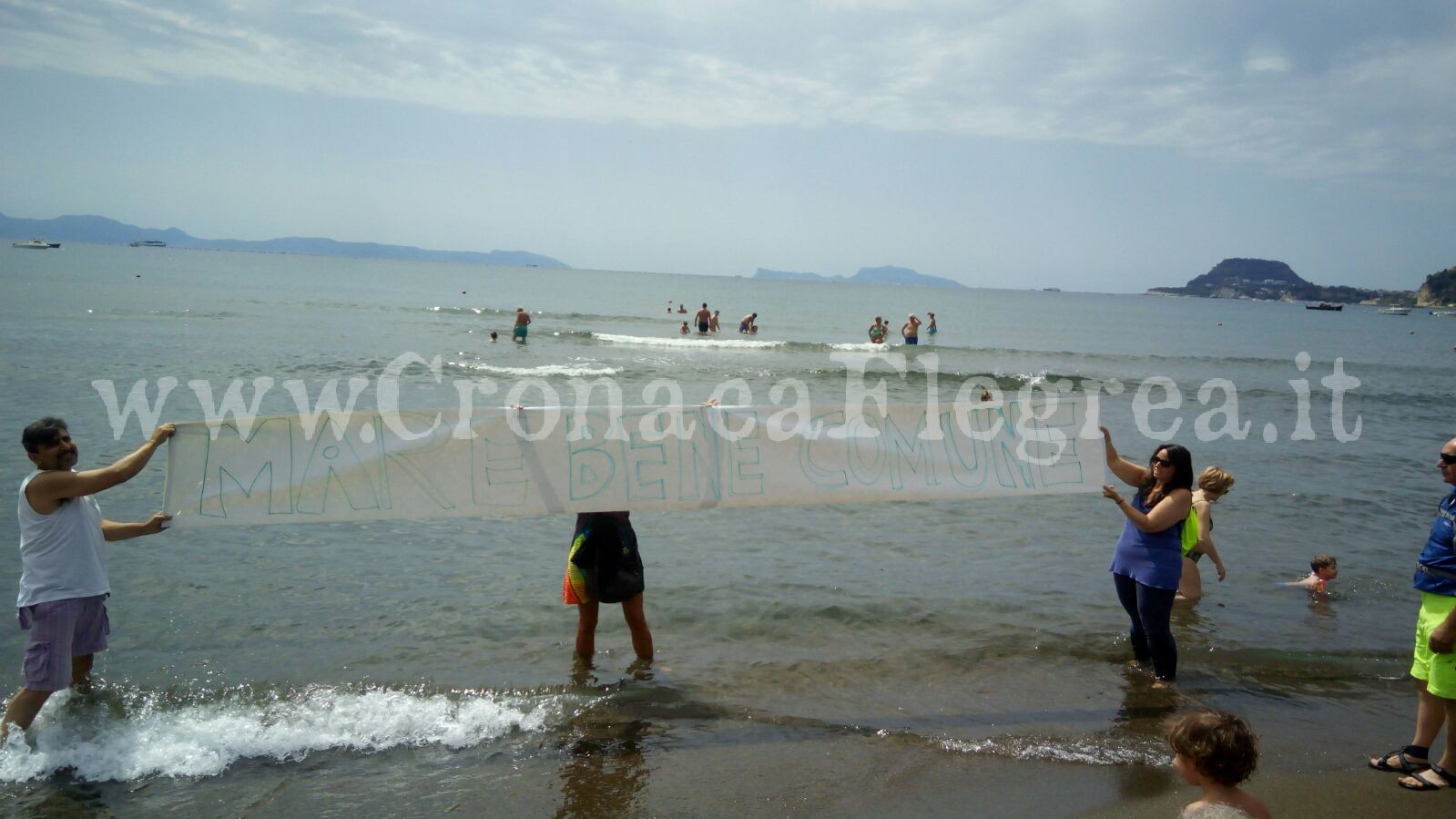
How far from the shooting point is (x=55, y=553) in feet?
16.4

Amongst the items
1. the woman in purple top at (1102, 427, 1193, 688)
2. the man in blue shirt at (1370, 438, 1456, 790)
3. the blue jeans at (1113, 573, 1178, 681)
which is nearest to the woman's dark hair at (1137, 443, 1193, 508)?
the woman in purple top at (1102, 427, 1193, 688)

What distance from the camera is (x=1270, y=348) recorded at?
2237 inches

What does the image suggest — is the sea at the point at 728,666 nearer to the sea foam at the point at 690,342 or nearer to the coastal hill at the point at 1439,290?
the sea foam at the point at 690,342

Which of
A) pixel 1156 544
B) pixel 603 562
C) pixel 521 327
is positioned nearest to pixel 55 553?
pixel 603 562

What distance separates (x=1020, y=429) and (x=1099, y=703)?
199cm

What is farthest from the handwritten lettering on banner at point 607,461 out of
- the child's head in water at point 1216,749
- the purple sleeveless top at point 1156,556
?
→ the child's head in water at point 1216,749

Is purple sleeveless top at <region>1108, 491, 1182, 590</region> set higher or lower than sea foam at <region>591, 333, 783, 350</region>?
lower

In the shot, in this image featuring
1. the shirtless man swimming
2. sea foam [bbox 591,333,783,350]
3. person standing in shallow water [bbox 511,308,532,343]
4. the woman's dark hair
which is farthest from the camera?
sea foam [bbox 591,333,783,350]

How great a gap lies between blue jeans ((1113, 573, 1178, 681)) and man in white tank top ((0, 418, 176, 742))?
6061mm

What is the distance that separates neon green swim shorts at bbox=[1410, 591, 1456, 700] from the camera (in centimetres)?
488

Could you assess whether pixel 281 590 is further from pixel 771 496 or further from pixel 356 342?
pixel 356 342

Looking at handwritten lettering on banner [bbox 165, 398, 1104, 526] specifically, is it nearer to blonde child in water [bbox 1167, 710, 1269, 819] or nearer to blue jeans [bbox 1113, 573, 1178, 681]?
blue jeans [bbox 1113, 573, 1178, 681]

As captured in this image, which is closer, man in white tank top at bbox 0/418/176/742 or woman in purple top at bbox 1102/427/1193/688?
man in white tank top at bbox 0/418/176/742

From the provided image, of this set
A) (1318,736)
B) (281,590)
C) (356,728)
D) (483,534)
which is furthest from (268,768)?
(1318,736)
